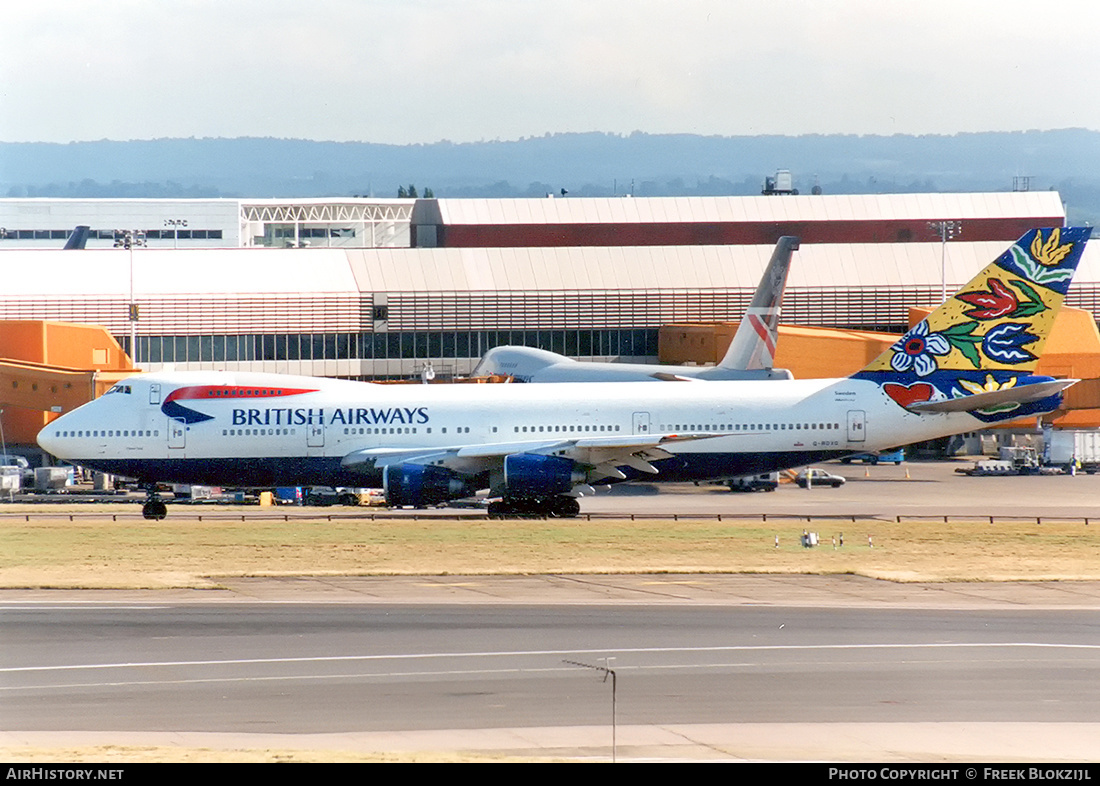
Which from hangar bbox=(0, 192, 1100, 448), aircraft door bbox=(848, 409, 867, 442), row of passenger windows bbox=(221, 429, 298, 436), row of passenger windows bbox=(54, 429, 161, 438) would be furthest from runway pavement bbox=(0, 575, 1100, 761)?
hangar bbox=(0, 192, 1100, 448)

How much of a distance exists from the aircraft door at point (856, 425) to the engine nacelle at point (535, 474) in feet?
34.6

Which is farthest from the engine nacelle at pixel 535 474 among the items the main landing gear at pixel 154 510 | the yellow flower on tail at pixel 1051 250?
the yellow flower on tail at pixel 1051 250

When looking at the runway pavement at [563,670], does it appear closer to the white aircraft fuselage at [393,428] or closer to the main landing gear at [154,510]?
A: the white aircraft fuselage at [393,428]

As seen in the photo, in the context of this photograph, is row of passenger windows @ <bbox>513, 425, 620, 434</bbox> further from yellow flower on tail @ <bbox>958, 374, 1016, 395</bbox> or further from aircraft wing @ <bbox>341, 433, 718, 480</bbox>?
yellow flower on tail @ <bbox>958, 374, 1016, 395</bbox>

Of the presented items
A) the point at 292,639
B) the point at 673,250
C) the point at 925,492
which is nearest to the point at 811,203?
the point at 673,250

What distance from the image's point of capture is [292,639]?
30625mm

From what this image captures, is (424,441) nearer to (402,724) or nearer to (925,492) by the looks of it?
(925,492)

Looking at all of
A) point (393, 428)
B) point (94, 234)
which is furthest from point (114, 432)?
point (94, 234)

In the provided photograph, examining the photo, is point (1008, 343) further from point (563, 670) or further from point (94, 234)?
point (94, 234)

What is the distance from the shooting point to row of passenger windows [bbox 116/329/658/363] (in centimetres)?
9856

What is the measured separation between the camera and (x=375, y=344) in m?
103

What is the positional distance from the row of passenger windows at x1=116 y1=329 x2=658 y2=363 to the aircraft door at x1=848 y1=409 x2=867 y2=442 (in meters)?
49.2

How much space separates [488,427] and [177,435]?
11.2 metres

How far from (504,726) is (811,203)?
380 ft
